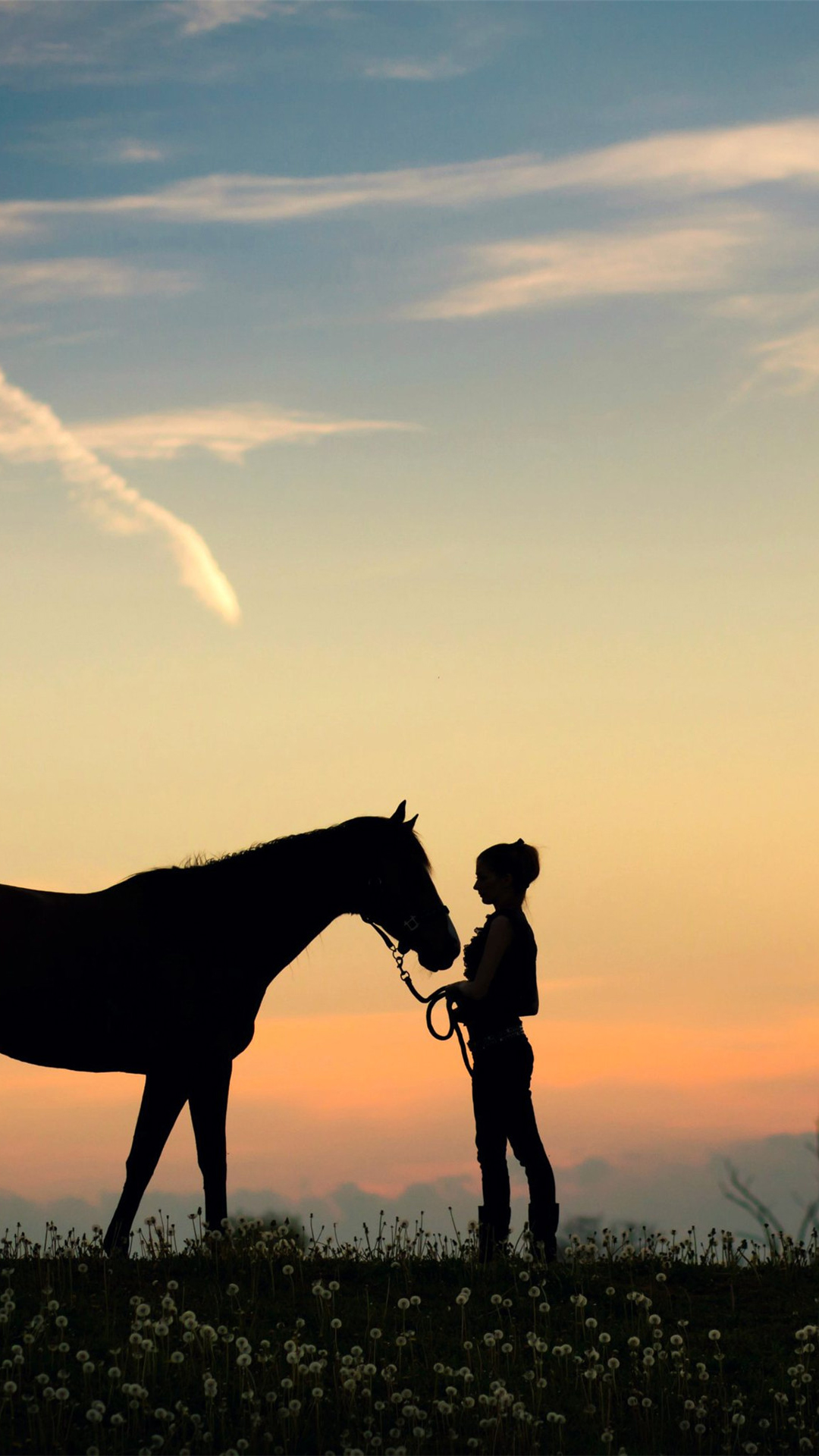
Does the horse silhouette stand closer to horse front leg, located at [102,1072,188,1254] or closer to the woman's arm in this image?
horse front leg, located at [102,1072,188,1254]

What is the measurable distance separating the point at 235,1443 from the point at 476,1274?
3.22m

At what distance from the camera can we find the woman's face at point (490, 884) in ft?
37.7

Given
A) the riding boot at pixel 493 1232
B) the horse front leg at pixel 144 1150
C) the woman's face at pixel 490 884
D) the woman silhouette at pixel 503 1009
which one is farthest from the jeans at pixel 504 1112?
the horse front leg at pixel 144 1150

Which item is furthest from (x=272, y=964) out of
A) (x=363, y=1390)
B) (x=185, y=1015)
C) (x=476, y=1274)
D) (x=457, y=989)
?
(x=363, y=1390)

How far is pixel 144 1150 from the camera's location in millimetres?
12203

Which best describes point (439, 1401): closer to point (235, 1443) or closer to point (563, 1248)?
point (235, 1443)

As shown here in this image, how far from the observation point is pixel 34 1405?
8664mm

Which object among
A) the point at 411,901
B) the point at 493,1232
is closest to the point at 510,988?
the point at 411,901

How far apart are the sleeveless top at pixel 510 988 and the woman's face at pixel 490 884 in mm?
118

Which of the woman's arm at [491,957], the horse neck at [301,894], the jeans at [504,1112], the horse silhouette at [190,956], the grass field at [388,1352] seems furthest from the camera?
the horse neck at [301,894]

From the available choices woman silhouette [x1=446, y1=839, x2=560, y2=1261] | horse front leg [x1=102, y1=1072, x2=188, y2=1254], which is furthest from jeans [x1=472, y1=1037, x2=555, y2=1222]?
horse front leg [x1=102, y1=1072, x2=188, y2=1254]

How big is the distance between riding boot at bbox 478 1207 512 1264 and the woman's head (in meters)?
2.49

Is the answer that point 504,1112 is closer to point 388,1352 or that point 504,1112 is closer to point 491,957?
point 491,957

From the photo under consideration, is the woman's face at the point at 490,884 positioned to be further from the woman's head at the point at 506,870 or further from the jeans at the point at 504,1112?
the jeans at the point at 504,1112
